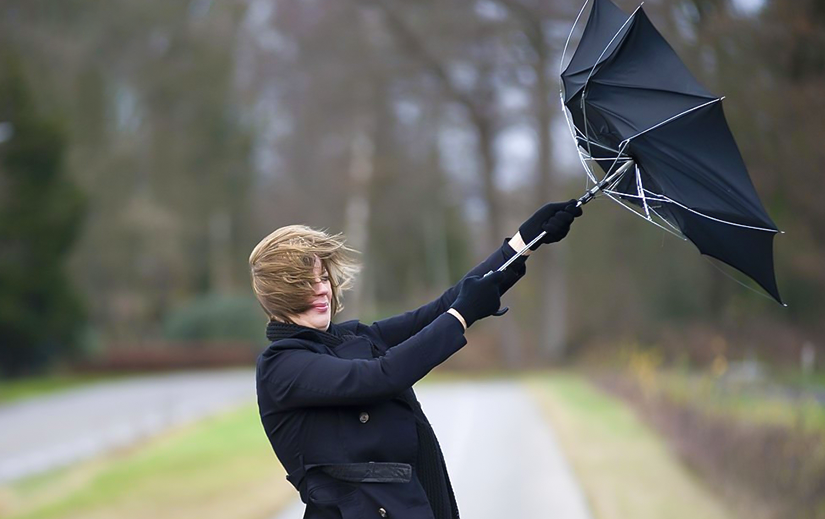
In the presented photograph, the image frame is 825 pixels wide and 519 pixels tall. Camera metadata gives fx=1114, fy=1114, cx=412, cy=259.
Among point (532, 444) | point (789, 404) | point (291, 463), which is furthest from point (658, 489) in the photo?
point (291, 463)

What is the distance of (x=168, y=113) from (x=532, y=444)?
3375cm

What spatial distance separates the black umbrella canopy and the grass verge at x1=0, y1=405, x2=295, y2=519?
7.09m

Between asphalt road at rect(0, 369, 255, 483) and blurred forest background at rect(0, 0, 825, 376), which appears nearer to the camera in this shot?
asphalt road at rect(0, 369, 255, 483)

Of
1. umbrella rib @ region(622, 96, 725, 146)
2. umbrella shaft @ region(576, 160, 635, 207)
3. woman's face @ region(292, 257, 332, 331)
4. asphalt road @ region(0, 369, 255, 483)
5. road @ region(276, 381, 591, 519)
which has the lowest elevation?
woman's face @ region(292, 257, 332, 331)

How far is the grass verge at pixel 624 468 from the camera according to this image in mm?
9078

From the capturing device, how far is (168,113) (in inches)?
1775

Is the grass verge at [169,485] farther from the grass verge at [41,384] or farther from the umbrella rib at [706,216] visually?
the grass verge at [41,384]

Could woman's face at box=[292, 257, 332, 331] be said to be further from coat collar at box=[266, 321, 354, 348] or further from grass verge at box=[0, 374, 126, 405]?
grass verge at box=[0, 374, 126, 405]

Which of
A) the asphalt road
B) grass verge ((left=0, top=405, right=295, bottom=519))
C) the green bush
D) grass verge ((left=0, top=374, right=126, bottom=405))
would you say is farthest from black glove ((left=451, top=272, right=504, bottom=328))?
the green bush

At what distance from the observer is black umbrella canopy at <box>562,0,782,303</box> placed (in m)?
3.55

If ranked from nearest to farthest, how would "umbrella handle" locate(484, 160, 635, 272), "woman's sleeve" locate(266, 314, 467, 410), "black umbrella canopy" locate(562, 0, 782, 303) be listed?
"woman's sleeve" locate(266, 314, 467, 410) < "umbrella handle" locate(484, 160, 635, 272) < "black umbrella canopy" locate(562, 0, 782, 303)

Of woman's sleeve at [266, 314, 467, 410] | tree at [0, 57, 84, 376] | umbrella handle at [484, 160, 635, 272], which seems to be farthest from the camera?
tree at [0, 57, 84, 376]

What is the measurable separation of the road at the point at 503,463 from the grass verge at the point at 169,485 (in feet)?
2.42

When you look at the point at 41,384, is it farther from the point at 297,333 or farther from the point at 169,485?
the point at 297,333
